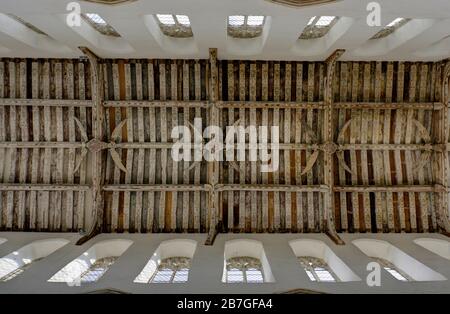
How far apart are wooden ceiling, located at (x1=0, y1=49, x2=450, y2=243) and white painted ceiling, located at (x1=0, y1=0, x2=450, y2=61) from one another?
827mm

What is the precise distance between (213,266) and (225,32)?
579 cm

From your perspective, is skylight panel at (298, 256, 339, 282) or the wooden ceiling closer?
skylight panel at (298, 256, 339, 282)

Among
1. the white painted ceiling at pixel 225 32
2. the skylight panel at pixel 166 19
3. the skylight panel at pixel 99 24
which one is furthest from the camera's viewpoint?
the skylight panel at pixel 166 19

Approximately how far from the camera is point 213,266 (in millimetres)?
7648

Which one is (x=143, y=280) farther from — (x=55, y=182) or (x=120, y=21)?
(x=120, y=21)

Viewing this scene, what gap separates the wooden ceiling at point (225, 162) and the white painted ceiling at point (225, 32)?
2.71 ft

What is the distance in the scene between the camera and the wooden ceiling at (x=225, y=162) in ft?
32.5

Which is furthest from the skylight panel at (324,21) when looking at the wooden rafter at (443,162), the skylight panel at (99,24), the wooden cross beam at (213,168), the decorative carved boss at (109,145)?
the decorative carved boss at (109,145)

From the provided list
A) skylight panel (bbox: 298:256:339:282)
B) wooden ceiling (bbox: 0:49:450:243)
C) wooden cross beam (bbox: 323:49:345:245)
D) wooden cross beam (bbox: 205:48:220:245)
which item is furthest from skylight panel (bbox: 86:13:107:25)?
skylight panel (bbox: 298:256:339:282)

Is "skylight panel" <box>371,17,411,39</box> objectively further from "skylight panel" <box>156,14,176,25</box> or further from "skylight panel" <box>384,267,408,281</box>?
"skylight panel" <box>384,267,408,281</box>

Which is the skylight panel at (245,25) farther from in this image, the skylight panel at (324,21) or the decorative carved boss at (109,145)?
the decorative carved boss at (109,145)

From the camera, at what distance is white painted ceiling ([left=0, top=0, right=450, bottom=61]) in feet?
19.1

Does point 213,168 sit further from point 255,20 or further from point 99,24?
point 99,24
